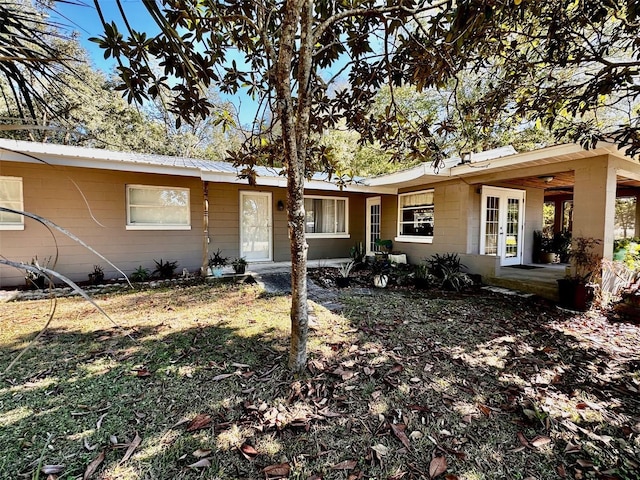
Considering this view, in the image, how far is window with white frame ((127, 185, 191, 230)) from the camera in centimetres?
742

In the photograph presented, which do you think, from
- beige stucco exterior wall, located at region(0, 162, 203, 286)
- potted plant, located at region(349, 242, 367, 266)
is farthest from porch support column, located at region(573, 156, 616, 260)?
beige stucco exterior wall, located at region(0, 162, 203, 286)

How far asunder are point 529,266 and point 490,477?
326 inches

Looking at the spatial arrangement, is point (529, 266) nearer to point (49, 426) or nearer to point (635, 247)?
point (635, 247)

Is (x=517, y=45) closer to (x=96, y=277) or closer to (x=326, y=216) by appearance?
(x=326, y=216)

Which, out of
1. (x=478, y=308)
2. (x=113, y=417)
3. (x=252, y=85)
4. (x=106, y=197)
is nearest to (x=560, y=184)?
(x=478, y=308)

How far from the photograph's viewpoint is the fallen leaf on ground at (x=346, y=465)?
190 centimetres

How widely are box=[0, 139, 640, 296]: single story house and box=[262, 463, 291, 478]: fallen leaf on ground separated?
208 inches

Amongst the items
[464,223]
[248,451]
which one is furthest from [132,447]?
[464,223]

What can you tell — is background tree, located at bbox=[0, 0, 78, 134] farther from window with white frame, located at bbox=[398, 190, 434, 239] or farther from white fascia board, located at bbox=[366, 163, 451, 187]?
window with white frame, located at bbox=[398, 190, 434, 239]

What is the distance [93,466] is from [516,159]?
7.36 meters

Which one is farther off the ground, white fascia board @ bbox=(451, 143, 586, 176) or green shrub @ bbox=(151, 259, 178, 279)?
white fascia board @ bbox=(451, 143, 586, 176)

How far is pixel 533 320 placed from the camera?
4699mm

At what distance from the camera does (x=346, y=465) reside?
1916 mm

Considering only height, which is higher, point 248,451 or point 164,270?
point 164,270
